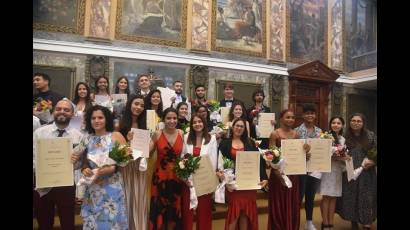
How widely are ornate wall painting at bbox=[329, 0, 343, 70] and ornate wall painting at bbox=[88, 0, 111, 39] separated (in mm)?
7333

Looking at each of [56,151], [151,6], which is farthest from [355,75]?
[56,151]

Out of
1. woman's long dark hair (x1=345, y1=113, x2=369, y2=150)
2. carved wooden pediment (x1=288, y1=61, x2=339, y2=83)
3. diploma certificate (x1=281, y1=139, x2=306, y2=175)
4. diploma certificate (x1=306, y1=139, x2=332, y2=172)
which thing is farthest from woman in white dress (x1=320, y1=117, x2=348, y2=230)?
carved wooden pediment (x1=288, y1=61, x2=339, y2=83)

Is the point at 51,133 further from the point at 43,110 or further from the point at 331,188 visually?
the point at 331,188

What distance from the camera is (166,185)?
12.5ft

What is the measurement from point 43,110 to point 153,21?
5.10m

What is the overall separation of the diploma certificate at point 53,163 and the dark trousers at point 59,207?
529mm

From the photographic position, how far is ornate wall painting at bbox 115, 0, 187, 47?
826 cm

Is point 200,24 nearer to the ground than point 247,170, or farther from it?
farther from it

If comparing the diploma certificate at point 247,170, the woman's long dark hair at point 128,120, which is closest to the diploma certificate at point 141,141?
the woman's long dark hair at point 128,120

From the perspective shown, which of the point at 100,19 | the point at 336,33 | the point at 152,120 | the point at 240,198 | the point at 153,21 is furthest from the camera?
the point at 336,33

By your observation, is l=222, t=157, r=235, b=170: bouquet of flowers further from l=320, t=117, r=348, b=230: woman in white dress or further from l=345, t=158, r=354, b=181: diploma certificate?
l=345, t=158, r=354, b=181: diploma certificate

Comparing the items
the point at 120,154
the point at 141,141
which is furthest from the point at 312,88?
the point at 120,154

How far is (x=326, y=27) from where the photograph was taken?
1139cm

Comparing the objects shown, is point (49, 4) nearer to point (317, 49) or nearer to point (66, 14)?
point (66, 14)
